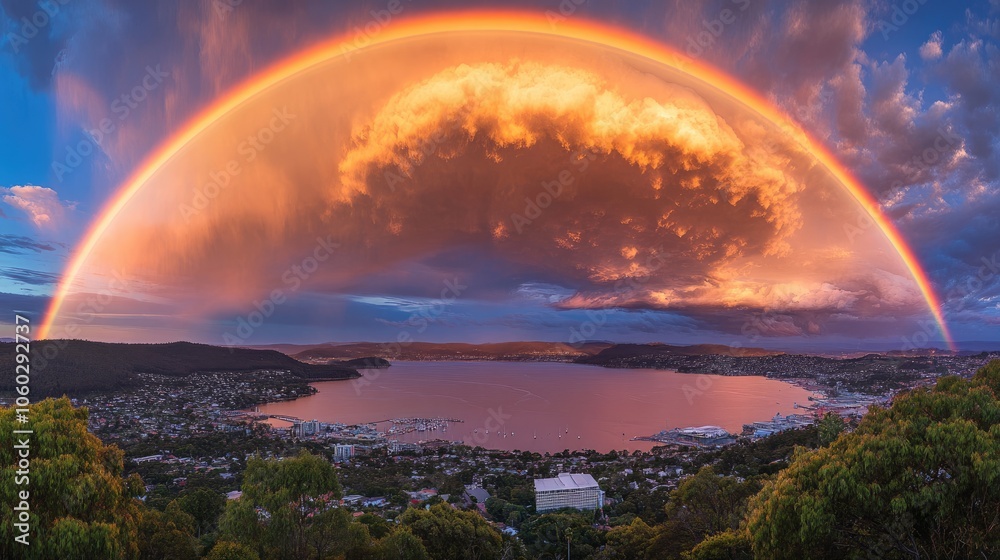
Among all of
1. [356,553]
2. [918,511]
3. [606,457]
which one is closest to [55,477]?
[356,553]

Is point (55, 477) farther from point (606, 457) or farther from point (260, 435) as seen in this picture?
point (260, 435)

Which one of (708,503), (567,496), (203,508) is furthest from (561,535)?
(203,508)

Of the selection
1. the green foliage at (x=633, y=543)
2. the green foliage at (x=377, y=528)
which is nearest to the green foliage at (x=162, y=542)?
the green foliage at (x=377, y=528)

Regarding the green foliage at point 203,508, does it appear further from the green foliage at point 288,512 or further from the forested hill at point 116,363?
the forested hill at point 116,363

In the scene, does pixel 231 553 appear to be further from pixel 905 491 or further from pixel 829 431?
pixel 829 431

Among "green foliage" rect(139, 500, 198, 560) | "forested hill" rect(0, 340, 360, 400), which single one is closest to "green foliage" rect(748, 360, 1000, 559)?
"green foliage" rect(139, 500, 198, 560)

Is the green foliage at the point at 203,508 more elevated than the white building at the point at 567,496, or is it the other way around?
the green foliage at the point at 203,508

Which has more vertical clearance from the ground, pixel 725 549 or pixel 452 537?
pixel 725 549
